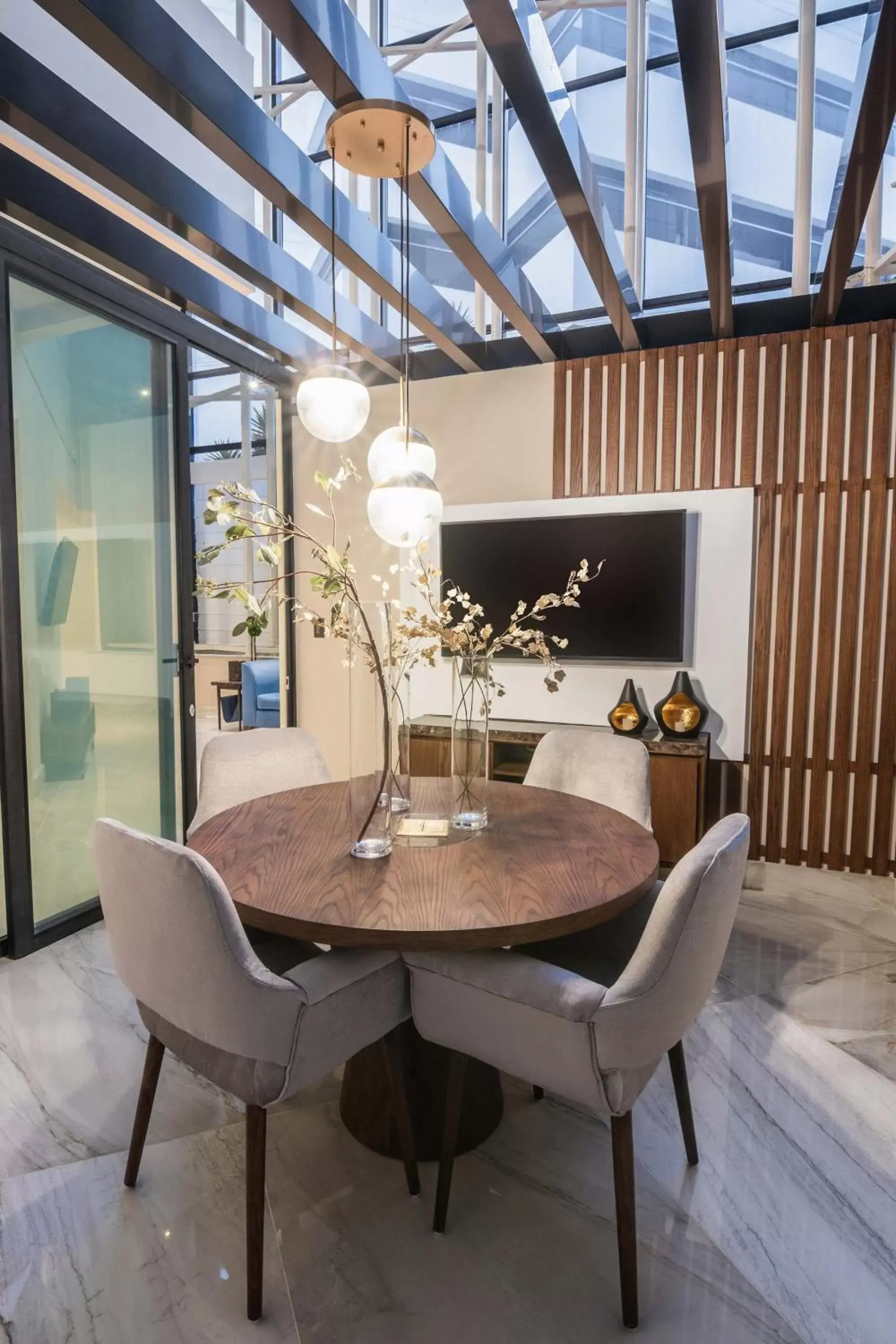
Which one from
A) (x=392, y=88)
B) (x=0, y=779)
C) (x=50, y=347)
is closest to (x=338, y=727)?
(x=0, y=779)

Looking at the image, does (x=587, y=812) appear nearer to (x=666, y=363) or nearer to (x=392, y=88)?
(x=392, y=88)

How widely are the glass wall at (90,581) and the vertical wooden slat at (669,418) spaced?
2360 mm

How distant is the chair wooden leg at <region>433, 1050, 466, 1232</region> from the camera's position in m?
1.54

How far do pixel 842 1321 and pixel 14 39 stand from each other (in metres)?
Result: 4.23

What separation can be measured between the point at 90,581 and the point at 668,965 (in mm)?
2652

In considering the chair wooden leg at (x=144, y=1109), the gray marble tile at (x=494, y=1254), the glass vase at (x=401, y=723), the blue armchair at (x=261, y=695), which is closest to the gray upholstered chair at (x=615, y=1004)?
the gray marble tile at (x=494, y=1254)

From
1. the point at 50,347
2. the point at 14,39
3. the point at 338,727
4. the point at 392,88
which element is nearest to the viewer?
the point at 392,88

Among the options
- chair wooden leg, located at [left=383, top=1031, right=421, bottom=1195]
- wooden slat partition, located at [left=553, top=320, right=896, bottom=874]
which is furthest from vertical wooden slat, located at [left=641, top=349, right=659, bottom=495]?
chair wooden leg, located at [left=383, top=1031, right=421, bottom=1195]

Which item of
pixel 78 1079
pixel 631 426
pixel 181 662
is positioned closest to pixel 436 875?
pixel 78 1079

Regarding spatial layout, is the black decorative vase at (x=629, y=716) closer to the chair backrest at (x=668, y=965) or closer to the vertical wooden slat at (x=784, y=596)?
the vertical wooden slat at (x=784, y=596)

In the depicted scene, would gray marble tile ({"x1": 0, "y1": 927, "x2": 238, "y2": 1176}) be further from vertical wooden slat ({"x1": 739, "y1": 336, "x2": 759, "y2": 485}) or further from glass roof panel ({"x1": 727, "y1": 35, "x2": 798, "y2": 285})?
glass roof panel ({"x1": 727, "y1": 35, "x2": 798, "y2": 285})

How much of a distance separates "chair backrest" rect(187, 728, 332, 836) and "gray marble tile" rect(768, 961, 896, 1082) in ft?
5.63

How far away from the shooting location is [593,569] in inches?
151

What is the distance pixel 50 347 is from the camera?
2.79m
